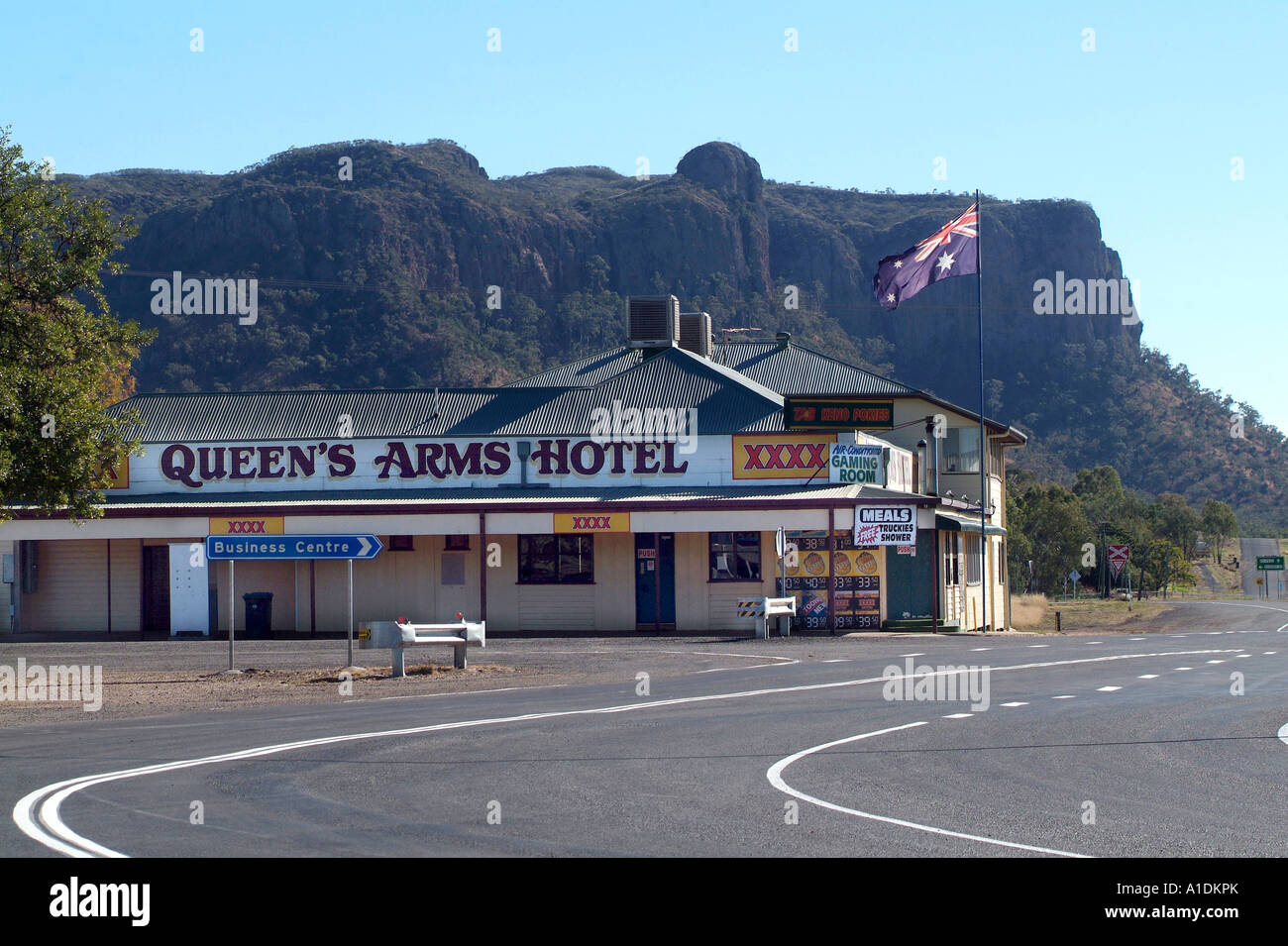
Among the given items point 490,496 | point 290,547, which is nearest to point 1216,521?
point 490,496

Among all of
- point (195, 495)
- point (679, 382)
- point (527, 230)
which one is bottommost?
point (195, 495)

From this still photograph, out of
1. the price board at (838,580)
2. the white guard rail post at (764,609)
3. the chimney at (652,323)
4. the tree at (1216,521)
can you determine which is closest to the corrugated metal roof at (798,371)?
the chimney at (652,323)

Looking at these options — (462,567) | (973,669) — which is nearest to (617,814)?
(973,669)

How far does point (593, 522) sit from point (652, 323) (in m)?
14.0

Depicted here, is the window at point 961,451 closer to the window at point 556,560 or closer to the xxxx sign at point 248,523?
the window at point 556,560

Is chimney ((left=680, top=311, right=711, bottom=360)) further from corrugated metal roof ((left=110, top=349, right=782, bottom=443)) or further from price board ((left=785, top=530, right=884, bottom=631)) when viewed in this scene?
price board ((left=785, top=530, right=884, bottom=631))

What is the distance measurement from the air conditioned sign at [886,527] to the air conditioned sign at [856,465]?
2.68 metres

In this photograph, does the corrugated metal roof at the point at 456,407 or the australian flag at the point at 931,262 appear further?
the australian flag at the point at 931,262

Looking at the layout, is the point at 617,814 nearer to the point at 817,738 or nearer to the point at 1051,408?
the point at 817,738

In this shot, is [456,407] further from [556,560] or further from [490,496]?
[556,560]

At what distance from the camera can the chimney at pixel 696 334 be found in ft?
164
